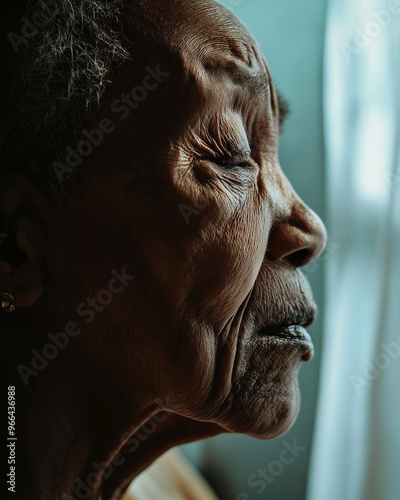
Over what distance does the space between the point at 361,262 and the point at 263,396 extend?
0.71 meters

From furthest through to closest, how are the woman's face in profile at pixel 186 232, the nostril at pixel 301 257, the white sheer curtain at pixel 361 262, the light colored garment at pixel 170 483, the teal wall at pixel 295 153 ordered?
the teal wall at pixel 295 153, the light colored garment at pixel 170 483, the white sheer curtain at pixel 361 262, the nostril at pixel 301 257, the woman's face in profile at pixel 186 232

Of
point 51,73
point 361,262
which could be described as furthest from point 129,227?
point 361,262

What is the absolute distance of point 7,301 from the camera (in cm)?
65

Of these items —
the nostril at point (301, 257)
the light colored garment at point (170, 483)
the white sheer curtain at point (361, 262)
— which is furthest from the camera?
the light colored garment at point (170, 483)

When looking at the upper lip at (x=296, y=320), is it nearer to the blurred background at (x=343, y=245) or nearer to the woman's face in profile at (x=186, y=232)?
the woman's face in profile at (x=186, y=232)

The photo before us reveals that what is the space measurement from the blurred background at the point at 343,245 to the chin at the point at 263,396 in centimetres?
55

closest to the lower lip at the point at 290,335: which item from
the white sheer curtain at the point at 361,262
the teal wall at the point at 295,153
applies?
the white sheer curtain at the point at 361,262

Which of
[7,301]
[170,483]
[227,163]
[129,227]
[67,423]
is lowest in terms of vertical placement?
[170,483]

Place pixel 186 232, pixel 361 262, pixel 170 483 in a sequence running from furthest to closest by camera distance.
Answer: pixel 170 483 < pixel 361 262 < pixel 186 232

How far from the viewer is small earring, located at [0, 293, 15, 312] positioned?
644mm

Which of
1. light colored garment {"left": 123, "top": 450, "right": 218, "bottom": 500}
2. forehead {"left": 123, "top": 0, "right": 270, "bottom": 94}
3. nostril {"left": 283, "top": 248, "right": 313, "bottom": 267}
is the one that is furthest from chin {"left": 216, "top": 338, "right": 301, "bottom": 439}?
light colored garment {"left": 123, "top": 450, "right": 218, "bottom": 500}

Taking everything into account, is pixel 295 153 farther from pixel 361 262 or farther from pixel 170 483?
pixel 170 483

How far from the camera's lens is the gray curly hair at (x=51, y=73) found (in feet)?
2.05

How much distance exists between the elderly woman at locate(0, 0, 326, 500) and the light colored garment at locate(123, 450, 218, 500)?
773 millimetres
